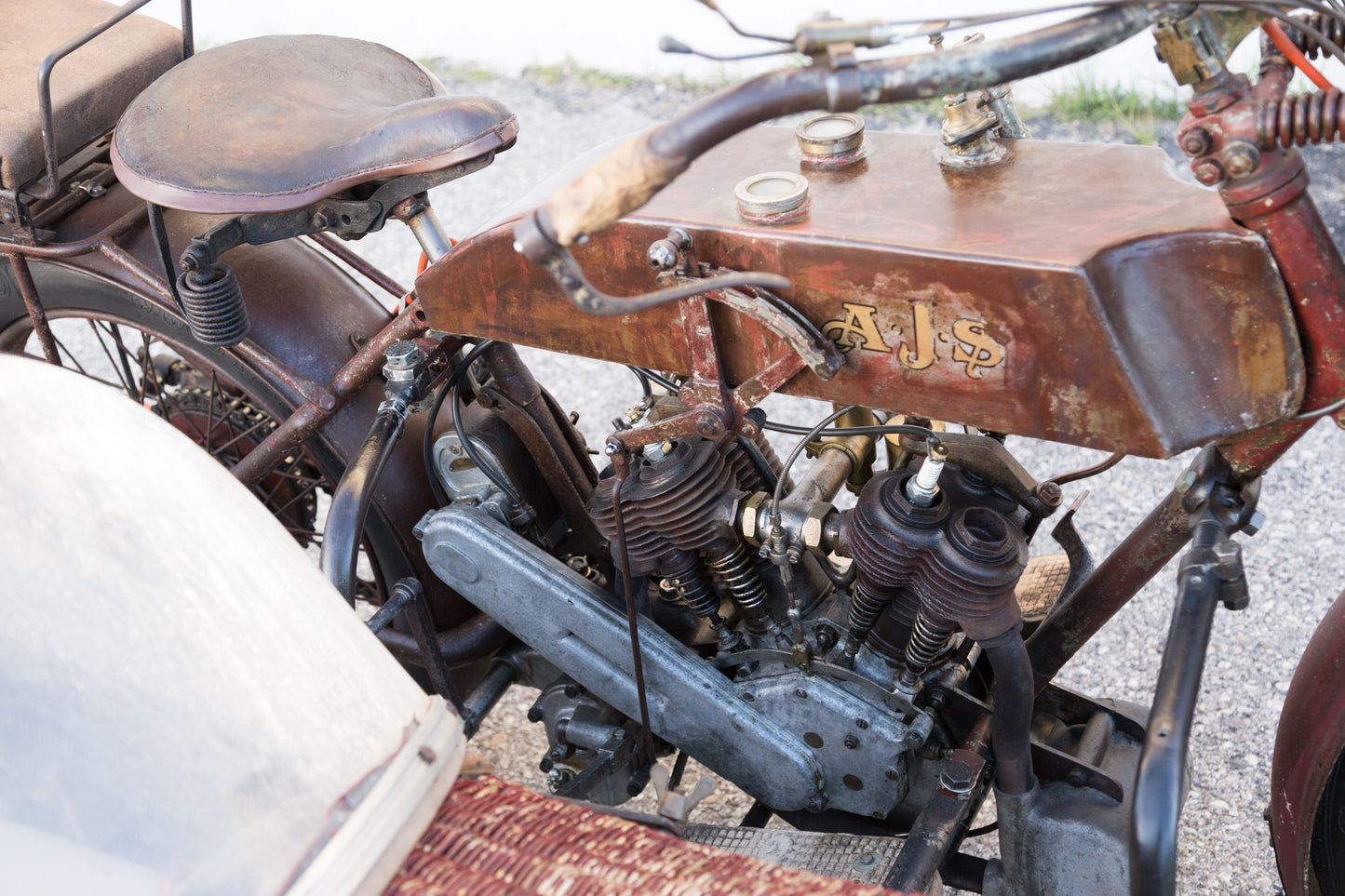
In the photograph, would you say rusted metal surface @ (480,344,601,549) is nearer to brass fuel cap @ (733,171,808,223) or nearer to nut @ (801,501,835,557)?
nut @ (801,501,835,557)

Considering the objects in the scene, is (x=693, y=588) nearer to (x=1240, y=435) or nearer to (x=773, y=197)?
(x=773, y=197)

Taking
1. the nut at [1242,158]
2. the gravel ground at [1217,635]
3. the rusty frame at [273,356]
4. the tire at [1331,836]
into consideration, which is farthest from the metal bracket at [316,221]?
the tire at [1331,836]

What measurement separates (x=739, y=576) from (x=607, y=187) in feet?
2.78

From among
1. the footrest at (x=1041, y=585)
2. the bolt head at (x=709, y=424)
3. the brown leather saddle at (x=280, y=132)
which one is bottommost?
the footrest at (x=1041, y=585)

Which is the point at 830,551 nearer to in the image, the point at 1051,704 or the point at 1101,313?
the point at 1051,704

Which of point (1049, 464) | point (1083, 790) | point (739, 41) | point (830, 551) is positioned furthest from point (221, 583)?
point (739, 41)

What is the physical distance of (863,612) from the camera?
177 cm

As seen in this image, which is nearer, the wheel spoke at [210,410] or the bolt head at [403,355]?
the bolt head at [403,355]

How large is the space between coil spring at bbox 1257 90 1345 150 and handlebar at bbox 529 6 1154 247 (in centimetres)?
27

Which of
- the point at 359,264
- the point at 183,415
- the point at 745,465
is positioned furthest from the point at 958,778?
the point at 183,415

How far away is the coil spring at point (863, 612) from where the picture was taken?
1.75m

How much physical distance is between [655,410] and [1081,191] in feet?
2.27

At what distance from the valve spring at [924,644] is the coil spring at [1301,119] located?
0.76m

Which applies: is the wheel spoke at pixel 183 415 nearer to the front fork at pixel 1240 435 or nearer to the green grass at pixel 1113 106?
the front fork at pixel 1240 435
